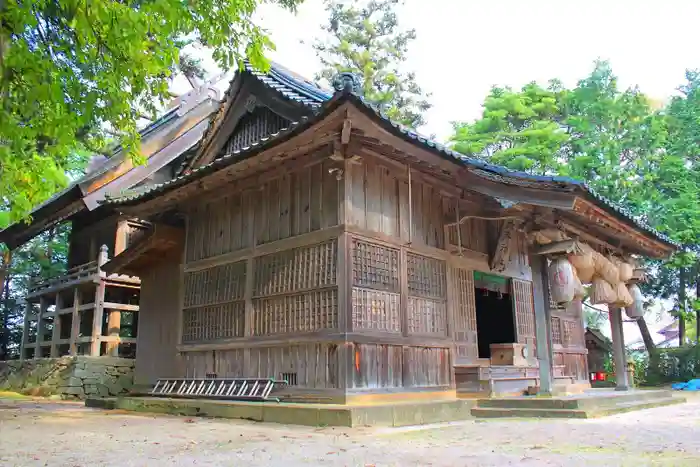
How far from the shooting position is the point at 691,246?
22328mm

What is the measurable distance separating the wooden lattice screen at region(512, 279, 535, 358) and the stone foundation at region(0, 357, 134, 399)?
11.7 meters

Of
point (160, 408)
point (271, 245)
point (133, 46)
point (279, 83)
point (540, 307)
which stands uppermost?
point (279, 83)

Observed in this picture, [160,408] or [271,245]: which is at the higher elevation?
[271,245]

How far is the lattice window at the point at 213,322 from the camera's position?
33.9 feet

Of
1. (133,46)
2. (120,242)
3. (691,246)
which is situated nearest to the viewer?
(133,46)

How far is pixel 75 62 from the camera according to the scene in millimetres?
5941

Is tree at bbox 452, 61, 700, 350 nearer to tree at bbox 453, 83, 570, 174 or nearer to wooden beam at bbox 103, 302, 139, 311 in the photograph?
tree at bbox 453, 83, 570, 174

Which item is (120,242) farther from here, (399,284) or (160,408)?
Answer: (399,284)

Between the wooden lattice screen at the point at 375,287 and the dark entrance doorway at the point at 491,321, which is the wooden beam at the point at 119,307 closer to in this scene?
the dark entrance doorway at the point at 491,321

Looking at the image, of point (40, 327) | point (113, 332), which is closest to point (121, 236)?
point (113, 332)

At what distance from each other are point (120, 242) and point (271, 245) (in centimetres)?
1015

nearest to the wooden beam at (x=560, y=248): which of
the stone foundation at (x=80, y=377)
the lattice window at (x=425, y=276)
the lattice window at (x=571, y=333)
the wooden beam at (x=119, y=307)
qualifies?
the lattice window at (x=425, y=276)

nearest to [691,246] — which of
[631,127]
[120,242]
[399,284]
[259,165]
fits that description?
[631,127]

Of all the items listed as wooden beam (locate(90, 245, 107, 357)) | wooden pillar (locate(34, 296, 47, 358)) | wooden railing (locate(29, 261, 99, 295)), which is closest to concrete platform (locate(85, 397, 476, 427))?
wooden beam (locate(90, 245, 107, 357))
